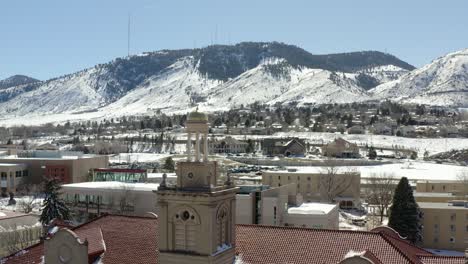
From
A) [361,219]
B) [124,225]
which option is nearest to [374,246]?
[124,225]

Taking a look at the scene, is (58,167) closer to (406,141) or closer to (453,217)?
(453,217)

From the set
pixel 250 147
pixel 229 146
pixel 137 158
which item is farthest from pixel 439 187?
pixel 229 146

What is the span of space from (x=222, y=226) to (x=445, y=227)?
35.8m

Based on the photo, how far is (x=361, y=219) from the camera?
6297cm

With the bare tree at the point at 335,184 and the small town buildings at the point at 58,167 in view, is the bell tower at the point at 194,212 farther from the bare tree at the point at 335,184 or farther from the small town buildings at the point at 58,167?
the small town buildings at the point at 58,167

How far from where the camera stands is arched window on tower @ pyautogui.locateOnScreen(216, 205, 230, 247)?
20.1 m

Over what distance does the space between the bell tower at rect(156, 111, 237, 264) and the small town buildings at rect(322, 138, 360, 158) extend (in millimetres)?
123842

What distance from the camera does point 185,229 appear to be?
65.3ft

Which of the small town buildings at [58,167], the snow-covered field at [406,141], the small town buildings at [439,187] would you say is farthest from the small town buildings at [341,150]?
the small town buildings at [439,187]

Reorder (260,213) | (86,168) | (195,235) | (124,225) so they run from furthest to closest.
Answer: (86,168), (260,213), (124,225), (195,235)

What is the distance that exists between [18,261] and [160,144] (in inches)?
5999

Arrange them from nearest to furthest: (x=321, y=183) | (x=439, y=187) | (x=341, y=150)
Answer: (x=439, y=187) → (x=321, y=183) → (x=341, y=150)

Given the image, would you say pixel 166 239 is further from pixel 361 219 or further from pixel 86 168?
pixel 86 168

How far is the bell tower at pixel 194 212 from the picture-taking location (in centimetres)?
1948
